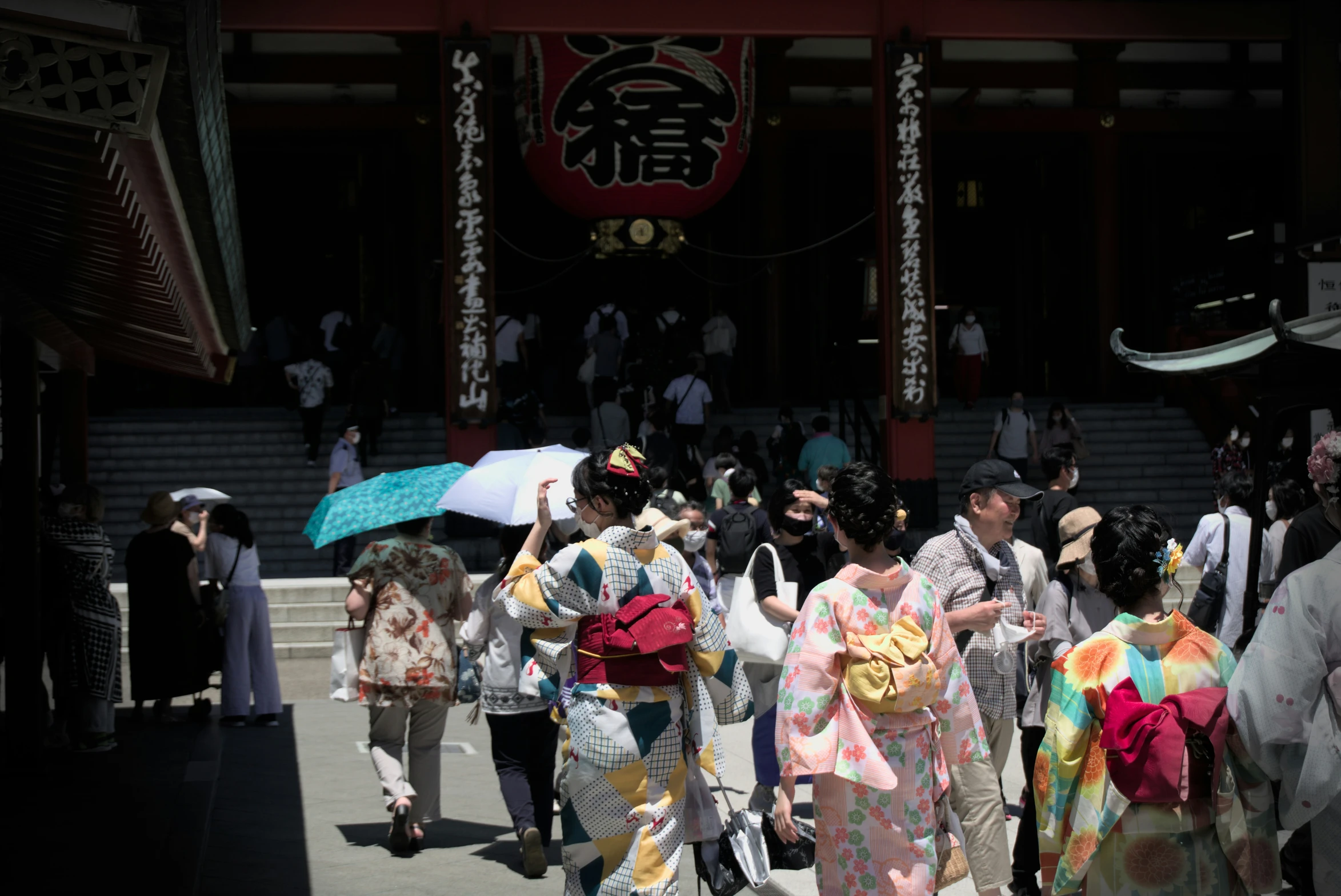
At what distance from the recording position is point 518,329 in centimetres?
1688

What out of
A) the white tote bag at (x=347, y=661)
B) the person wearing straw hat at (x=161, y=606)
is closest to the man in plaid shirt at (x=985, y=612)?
the white tote bag at (x=347, y=661)

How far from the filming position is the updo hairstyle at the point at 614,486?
4.41 meters

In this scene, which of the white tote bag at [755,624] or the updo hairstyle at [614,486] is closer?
the updo hairstyle at [614,486]

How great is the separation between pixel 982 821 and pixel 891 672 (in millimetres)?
1160

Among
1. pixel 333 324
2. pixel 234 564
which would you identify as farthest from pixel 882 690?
pixel 333 324

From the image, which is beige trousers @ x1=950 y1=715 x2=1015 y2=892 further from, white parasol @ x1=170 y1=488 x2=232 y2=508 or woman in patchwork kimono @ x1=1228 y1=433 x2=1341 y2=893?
white parasol @ x1=170 y1=488 x2=232 y2=508

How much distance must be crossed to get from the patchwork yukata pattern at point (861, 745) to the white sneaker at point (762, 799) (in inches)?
93.0

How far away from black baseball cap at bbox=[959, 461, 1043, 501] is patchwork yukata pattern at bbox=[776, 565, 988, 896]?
3.64 ft

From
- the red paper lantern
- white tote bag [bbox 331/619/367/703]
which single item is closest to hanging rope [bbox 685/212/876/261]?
the red paper lantern

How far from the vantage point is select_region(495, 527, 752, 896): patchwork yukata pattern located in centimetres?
427

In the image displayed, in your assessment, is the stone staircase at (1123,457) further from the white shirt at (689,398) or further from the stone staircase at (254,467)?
the stone staircase at (254,467)

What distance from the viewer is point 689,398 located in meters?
15.5

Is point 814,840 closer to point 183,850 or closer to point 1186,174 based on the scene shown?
point 183,850

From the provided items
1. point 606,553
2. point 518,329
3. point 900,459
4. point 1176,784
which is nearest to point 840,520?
point 606,553
